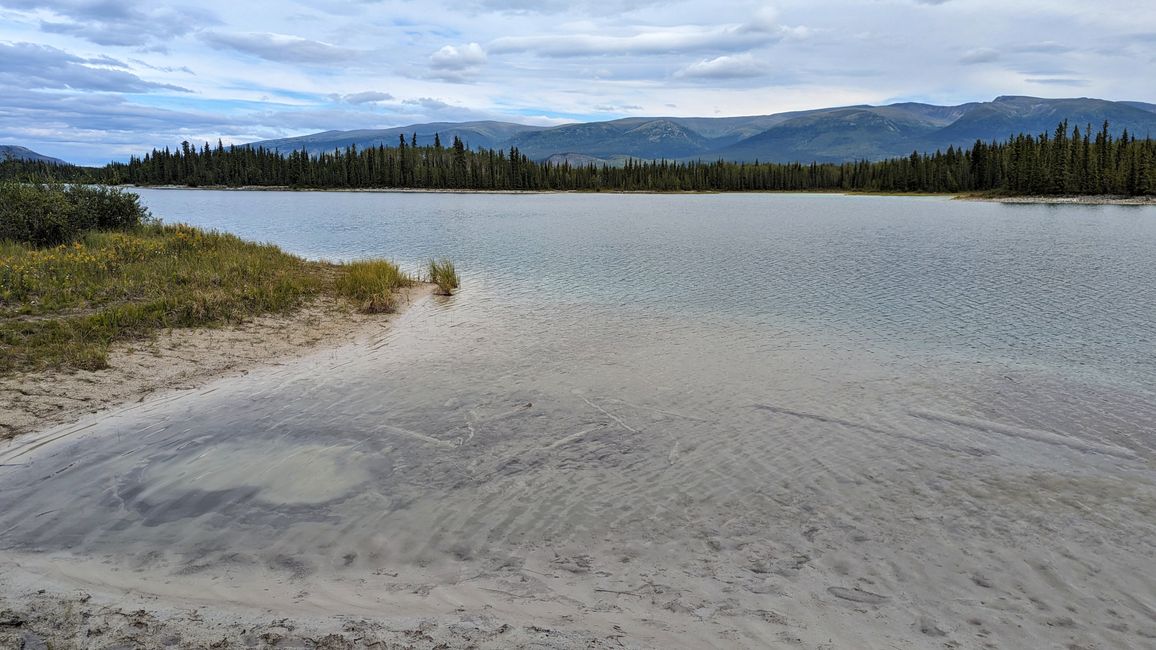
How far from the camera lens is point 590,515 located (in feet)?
26.2

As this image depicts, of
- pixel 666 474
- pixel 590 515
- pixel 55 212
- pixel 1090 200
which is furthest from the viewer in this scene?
pixel 1090 200

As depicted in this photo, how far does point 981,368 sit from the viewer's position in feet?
48.3

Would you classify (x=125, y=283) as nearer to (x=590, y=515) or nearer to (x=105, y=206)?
(x=105, y=206)

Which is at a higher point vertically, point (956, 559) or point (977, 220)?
point (977, 220)

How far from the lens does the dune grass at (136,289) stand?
13078 millimetres

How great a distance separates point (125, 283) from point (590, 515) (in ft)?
51.9

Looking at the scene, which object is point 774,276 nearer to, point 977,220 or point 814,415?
point 814,415

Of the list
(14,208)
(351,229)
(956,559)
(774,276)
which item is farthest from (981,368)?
(351,229)

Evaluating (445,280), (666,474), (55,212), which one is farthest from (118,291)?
(666,474)

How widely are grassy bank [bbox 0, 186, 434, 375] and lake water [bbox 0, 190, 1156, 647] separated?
3.17 metres

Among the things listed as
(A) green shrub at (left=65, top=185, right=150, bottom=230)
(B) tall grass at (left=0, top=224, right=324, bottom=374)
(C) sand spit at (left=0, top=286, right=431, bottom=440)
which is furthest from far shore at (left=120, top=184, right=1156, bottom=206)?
(A) green shrub at (left=65, top=185, right=150, bottom=230)

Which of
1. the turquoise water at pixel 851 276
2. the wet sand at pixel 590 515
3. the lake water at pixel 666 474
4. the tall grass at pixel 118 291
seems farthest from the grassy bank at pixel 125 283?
the turquoise water at pixel 851 276

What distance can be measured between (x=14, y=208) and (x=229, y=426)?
20150 mm

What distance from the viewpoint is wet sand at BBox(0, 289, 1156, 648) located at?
5.74m
